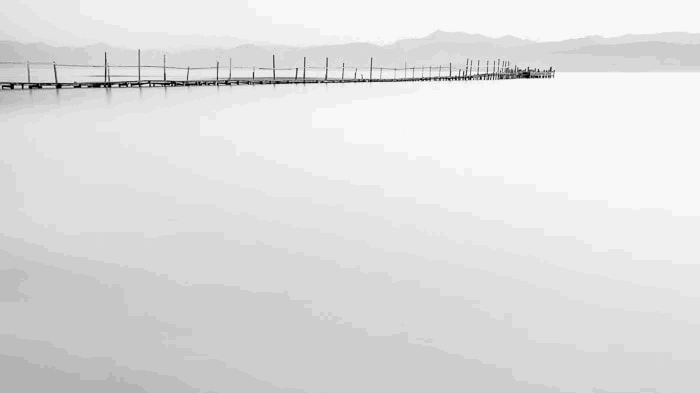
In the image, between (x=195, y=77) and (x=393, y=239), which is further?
(x=195, y=77)

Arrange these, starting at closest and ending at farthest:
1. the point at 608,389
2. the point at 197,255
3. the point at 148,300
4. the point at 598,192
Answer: the point at 608,389, the point at 148,300, the point at 197,255, the point at 598,192

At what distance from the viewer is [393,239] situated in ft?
18.5

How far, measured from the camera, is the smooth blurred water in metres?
3.48

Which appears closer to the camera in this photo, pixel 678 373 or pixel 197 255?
pixel 678 373

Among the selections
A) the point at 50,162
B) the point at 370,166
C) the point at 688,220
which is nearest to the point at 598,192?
the point at 688,220

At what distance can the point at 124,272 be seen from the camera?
457 cm

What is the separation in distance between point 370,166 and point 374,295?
553 centimetres

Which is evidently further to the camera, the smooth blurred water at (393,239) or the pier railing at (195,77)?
the pier railing at (195,77)

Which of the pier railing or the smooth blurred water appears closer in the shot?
the smooth blurred water

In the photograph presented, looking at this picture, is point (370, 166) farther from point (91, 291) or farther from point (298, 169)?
point (91, 291)

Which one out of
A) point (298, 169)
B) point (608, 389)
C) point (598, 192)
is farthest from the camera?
point (298, 169)

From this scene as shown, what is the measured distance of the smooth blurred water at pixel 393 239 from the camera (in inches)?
137

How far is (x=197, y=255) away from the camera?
5004mm

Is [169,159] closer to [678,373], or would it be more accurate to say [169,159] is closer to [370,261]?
[370,261]
